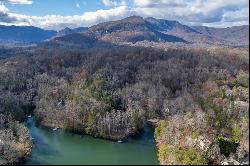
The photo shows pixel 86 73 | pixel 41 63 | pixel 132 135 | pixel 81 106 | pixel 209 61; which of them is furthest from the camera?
pixel 41 63

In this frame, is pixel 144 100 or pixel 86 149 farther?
pixel 144 100

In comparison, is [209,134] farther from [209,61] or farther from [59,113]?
[209,61]

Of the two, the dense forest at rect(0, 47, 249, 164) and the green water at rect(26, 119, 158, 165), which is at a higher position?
→ the dense forest at rect(0, 47, 249, 164)

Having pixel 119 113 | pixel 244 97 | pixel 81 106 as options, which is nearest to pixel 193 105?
pixel 244 97

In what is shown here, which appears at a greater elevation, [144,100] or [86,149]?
[144,100]

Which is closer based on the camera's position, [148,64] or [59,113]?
[59,113]
